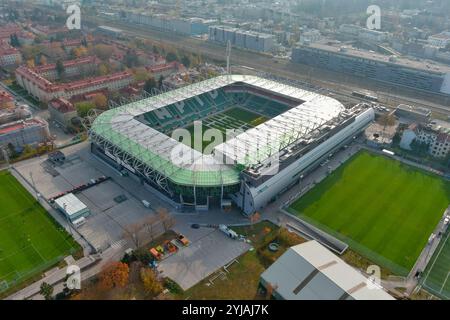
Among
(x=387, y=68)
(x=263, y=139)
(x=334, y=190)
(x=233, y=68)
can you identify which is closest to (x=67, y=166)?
(x=263, y=139)

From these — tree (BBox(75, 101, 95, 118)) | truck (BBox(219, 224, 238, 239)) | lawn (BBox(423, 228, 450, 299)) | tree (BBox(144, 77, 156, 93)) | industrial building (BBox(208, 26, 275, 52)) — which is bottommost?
lawn (BBox(423, 228, 450, 299))

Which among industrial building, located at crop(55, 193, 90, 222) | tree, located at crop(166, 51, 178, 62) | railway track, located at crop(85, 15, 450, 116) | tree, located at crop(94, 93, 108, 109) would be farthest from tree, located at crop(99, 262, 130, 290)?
tree, located at crop(166, 51, 178, 62)

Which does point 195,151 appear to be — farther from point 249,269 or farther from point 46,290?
point 46,290

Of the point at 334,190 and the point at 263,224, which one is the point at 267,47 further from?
the point at 263,224

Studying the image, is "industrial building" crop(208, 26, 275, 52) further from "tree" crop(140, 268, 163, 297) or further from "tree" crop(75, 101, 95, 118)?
"tree" crop(140, 268, 163, 297)

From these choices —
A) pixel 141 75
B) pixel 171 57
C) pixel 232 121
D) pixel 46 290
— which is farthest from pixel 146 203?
pixel 171 57
